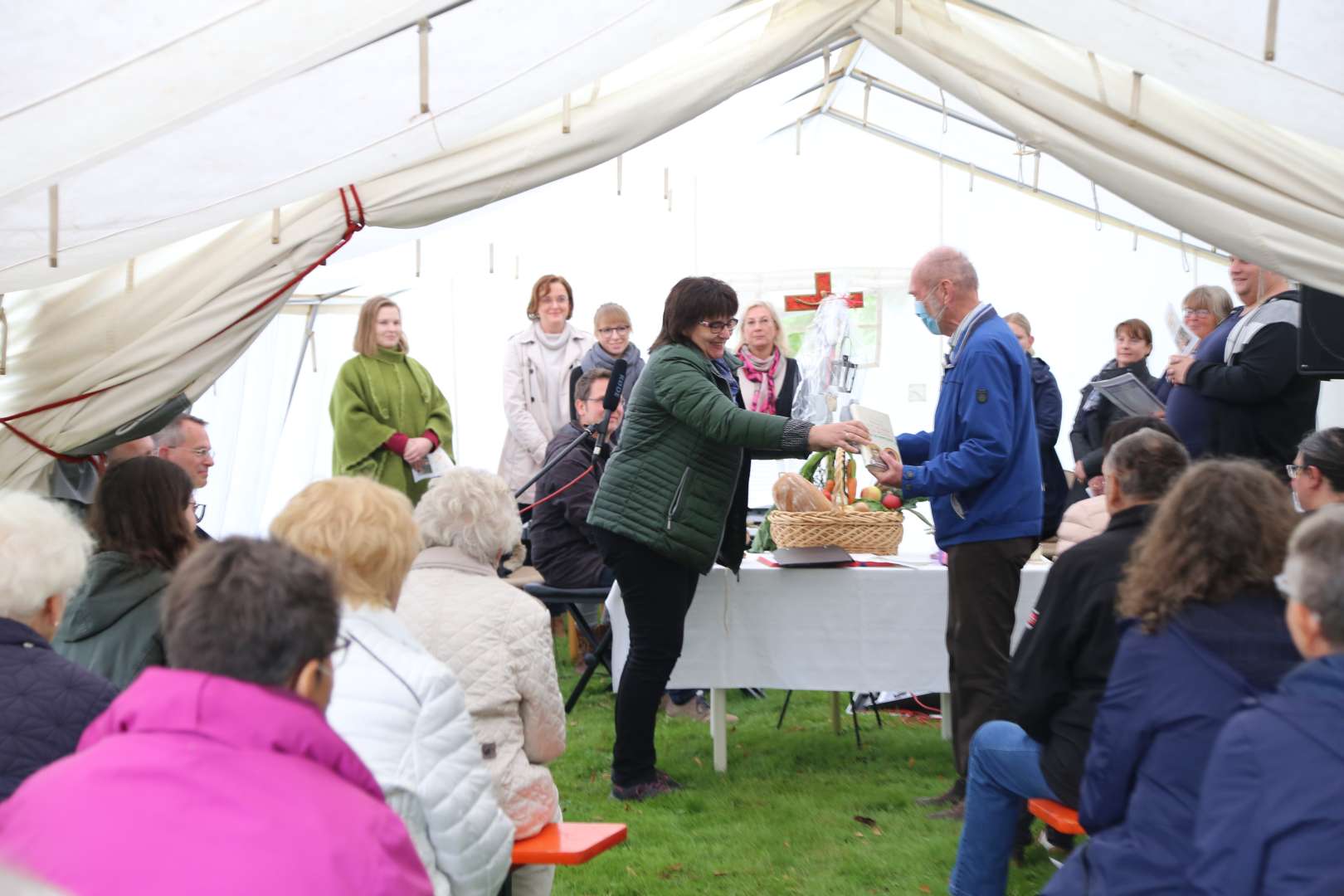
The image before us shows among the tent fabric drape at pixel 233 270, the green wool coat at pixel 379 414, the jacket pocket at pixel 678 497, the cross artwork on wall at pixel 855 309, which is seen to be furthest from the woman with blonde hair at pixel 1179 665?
the cross artwork on wall at pixel 855 309

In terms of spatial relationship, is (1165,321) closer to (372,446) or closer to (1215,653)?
(372,446)

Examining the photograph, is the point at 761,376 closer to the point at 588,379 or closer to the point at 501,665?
the point at 588,379

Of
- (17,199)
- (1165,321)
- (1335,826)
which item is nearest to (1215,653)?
(1335,826)

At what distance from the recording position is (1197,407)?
14.8 feet

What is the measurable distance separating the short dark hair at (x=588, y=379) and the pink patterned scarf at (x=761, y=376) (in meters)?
0.61

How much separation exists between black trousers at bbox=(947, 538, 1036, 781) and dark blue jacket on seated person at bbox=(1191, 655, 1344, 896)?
2.08 meters

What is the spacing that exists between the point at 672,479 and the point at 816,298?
4.53 meters

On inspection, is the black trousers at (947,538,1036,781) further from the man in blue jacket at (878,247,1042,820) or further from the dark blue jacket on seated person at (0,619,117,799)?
the dark blue jacket on seated person at (0,619,117,799)

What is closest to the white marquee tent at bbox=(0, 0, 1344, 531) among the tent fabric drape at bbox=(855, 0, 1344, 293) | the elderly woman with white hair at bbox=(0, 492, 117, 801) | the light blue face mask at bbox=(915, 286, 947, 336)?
the tent fabric drape at bbox=(855, 0, 1344, 293)

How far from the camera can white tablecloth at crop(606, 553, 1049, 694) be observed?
4551 mm

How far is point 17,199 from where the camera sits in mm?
3035

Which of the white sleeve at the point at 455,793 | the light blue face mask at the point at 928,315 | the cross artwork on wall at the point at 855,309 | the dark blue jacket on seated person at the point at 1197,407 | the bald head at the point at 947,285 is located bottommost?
the white sleeve at the point at 455,793

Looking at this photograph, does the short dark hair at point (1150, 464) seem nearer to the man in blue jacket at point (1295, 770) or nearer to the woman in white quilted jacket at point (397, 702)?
the man in blue jacket at point (1295, 770)

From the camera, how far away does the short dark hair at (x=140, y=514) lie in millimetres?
2896
